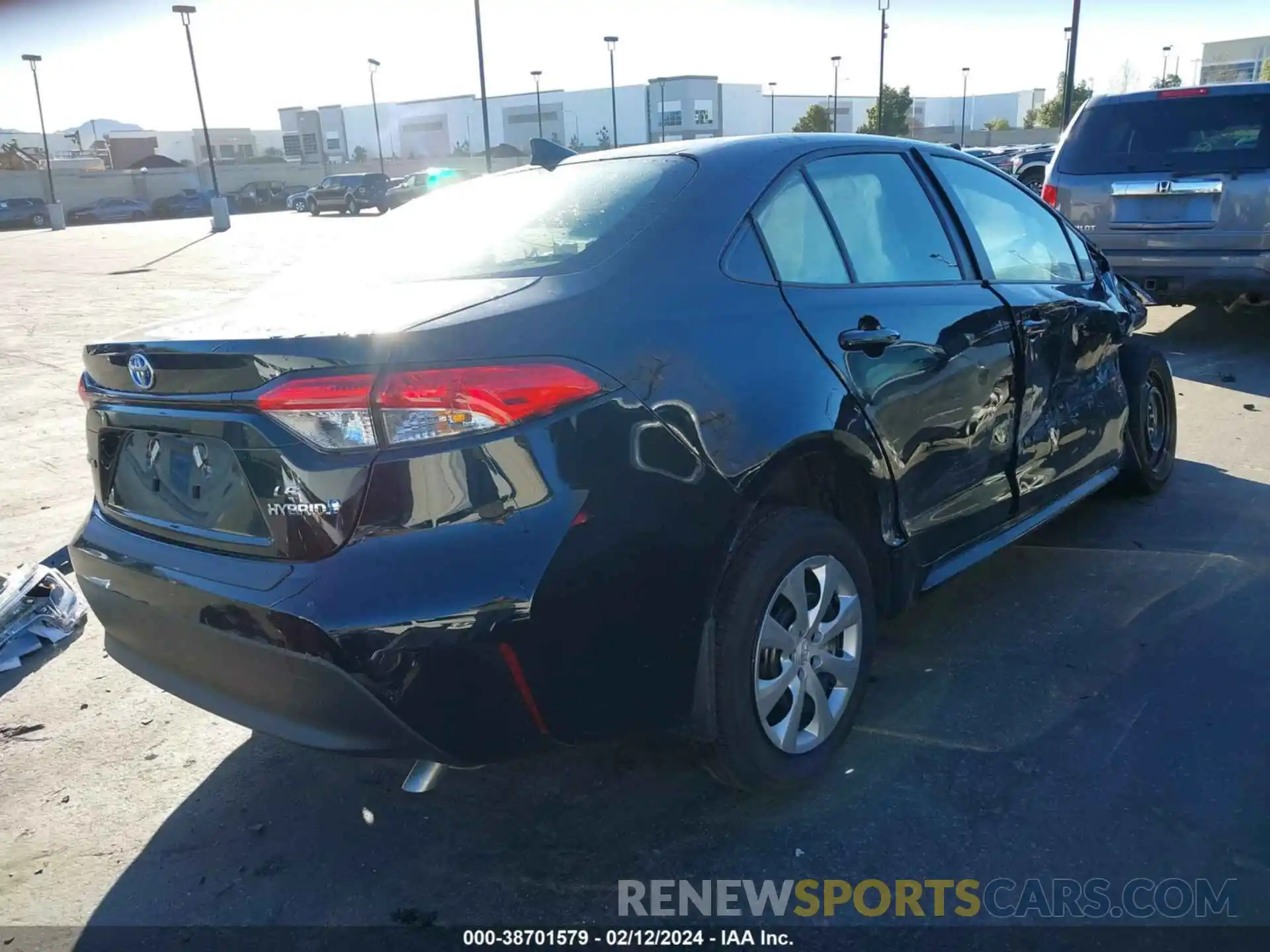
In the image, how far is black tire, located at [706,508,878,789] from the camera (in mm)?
2523

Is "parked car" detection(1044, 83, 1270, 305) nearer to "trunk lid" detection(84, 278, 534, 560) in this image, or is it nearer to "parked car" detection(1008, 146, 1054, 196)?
"trunk lid" detection(84, 278, 534, 560)

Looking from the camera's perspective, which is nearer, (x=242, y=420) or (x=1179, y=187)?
(x=242, y=420)

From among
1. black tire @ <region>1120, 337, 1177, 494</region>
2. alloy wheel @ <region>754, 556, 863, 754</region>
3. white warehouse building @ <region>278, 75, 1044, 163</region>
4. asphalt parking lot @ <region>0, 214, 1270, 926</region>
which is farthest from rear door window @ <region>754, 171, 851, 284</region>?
white warehouse building @ <region>278, 75, 1044, 163</region>

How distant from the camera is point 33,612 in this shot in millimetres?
3959

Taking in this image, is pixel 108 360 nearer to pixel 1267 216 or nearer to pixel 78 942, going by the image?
pixel 78 942

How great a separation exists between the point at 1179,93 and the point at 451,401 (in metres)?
8.17

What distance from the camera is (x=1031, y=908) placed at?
2404 mm

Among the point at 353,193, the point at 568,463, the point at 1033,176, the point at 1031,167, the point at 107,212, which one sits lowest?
the point at 107,212

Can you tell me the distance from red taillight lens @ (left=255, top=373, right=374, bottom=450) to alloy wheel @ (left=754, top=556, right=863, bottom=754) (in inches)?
44.1

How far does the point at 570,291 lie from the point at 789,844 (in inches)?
59.0

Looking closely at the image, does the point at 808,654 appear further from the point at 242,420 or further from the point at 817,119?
the point at 817,119

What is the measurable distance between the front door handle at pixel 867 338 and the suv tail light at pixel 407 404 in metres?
1.07

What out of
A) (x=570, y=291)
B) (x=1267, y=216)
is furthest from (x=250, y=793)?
(x=1267, y=216)

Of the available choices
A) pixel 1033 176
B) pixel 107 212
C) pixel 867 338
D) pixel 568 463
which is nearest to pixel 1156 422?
pixel 867 338
